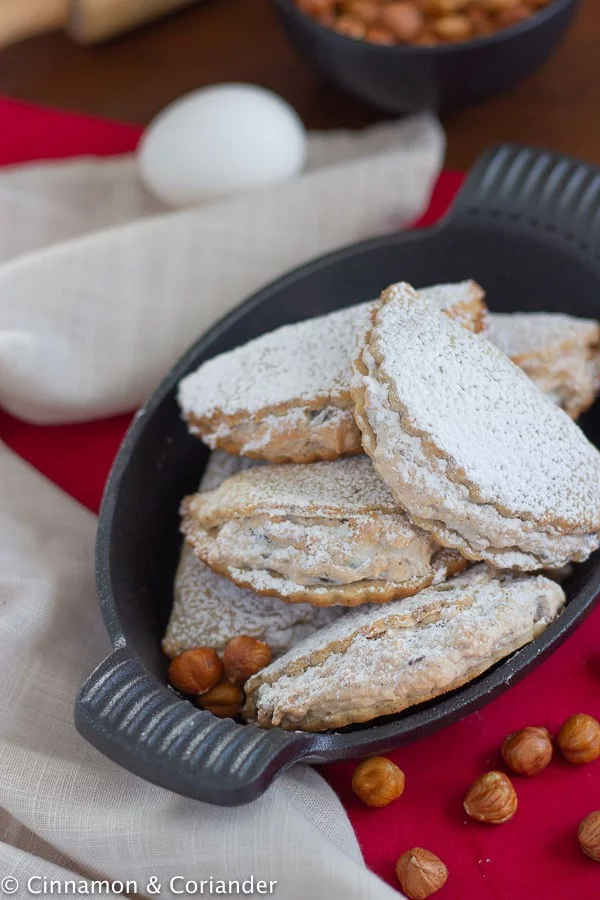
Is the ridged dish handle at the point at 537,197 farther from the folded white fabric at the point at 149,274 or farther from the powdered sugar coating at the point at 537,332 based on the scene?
the folded white fabric at the point at 149,274

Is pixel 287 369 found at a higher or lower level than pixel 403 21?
lower

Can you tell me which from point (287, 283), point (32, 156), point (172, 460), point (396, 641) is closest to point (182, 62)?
point (32, 156)

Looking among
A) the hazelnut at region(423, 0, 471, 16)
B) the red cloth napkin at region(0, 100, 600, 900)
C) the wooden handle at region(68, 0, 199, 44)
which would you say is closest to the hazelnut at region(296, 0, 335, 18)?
the hazelnut at region(423, 0, 471, 16)

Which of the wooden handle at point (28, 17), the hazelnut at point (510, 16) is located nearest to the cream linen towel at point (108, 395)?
the hazelnut at point (510, 16)

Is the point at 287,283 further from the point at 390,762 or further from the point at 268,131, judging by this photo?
the point at 390,762

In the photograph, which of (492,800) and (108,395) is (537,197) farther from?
(492,800)

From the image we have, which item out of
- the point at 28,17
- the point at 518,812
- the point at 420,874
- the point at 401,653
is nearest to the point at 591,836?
the point at 518,812

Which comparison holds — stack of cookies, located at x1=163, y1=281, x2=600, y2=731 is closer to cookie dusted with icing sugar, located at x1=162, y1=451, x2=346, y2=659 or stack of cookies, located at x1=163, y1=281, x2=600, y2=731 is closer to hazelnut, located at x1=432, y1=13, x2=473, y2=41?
cookie dusted with icing sugar, located at x1=162, y1=451, x2=346, y2=659
